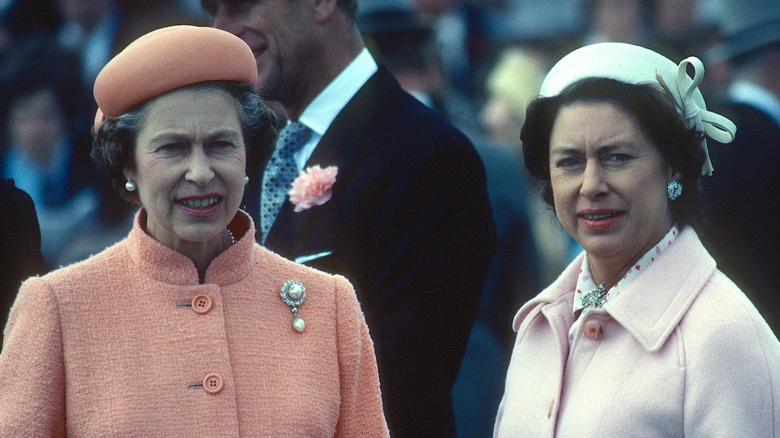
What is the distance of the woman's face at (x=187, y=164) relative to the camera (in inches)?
104

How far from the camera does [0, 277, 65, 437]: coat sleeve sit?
246 centimetres

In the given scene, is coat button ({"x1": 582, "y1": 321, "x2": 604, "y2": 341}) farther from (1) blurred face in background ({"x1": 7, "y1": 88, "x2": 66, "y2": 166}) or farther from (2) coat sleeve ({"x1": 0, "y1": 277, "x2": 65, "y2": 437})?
(1) blurred face in background ({"x1": 7, "y1": 88, "x2": 66, "y2": 166})

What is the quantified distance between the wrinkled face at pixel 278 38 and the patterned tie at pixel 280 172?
5.5 inches

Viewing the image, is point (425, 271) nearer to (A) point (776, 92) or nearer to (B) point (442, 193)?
Answer: (B) point (442, 193)

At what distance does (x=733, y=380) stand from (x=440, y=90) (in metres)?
4.15

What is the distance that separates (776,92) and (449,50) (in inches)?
146

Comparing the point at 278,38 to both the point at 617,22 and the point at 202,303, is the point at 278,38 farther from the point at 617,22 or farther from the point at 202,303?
the point at 617,22

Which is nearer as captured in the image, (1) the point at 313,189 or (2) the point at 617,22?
(1) the point at 313,189

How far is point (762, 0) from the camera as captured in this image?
21.6 ft

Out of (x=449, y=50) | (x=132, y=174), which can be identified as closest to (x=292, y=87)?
(x=132, y=174)

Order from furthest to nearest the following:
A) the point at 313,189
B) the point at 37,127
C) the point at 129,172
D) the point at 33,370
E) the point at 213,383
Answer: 1. the point at 37,127
2. the point at 313,189
3. the point at 129,172
4. the point at 213,383
5. the point at 33,370

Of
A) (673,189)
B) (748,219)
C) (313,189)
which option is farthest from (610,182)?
(748,219)

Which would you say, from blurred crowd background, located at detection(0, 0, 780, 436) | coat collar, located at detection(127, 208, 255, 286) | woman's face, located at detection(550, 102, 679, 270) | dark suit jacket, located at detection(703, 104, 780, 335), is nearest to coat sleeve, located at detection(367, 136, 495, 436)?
blurred crowd background, located at detection(0, 0, 780, 436)

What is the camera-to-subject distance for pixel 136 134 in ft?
8.80
